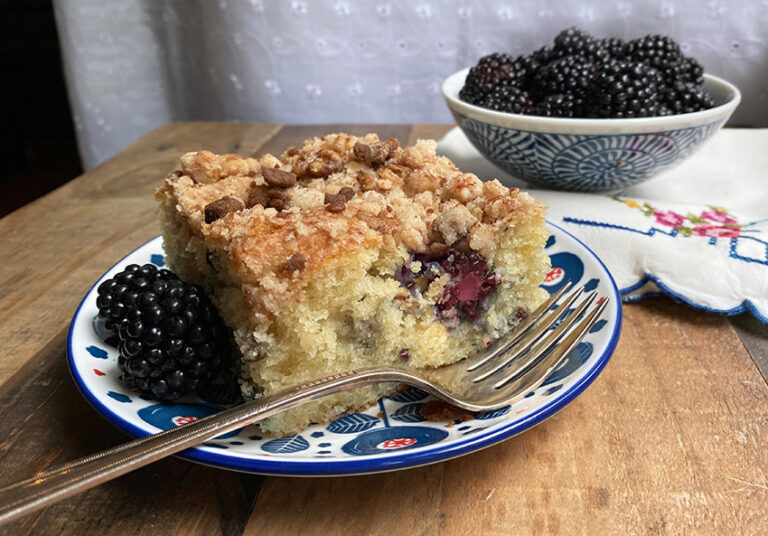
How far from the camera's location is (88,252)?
1957mm

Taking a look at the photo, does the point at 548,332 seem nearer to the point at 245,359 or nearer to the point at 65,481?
the point at 245,359

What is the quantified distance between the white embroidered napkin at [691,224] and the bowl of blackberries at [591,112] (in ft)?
0.35

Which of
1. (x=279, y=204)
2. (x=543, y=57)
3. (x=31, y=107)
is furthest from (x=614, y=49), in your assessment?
(x=31, y=107)

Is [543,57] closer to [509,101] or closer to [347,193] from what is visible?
[509,101]

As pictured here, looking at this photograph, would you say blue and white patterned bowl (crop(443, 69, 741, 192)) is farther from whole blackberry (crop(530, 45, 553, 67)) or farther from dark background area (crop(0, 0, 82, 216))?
dark background area (crop(0, 0, 82, 216))

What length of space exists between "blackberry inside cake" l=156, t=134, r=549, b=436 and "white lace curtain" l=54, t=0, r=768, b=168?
6.58 ft

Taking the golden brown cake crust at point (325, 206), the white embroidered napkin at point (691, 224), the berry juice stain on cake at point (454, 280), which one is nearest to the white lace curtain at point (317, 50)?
the white embroidered napkin at point (691, 224)

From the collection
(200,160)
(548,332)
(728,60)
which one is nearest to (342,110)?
(728,60)

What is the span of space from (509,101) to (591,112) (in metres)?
0.24

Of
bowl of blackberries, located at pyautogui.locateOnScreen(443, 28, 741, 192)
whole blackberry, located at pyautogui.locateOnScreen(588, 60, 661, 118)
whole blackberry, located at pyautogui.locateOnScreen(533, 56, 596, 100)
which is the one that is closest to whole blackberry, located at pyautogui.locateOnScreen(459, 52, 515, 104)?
bowl of blackberries, located at pyautogui.locateOnScreen(443, 28, 741, 192)

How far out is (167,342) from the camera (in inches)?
46.9

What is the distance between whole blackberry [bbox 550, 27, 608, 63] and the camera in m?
2.06

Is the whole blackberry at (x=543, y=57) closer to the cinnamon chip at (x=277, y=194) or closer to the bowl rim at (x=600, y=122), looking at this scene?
the bowl rim at (x=600, y=122)

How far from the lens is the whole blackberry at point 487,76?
207cm
